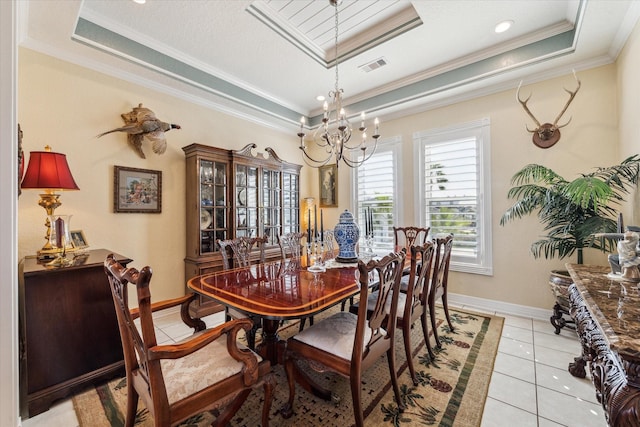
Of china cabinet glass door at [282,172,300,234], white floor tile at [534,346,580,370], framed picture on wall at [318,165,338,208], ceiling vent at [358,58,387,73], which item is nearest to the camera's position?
white floor tile at [534,346,580,370]

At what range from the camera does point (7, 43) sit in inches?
49.4

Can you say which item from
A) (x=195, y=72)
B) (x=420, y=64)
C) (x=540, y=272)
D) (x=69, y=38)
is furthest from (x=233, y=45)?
(x=540, y=272)

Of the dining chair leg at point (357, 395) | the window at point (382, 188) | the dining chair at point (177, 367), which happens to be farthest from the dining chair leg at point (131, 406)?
the window at point (382, 188)

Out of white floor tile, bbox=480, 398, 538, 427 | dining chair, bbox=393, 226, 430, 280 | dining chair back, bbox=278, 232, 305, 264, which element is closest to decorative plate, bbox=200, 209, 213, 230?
dining chair back, bbox=278, 232, 305, 264

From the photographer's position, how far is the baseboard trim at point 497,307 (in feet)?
9.82

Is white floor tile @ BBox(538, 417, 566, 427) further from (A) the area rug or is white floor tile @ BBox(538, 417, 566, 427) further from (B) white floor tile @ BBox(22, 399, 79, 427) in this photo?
(B) white floor tile @ BBox(22, 399, 79, 427)

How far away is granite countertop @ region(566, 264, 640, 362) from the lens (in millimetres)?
862

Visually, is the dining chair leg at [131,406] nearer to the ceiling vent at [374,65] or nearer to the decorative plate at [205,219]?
the decorative plate at [205,219]

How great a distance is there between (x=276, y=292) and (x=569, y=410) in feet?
6.54

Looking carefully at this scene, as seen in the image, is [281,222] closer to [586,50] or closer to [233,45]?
[233,45]

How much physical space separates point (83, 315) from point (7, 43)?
1.68 metres

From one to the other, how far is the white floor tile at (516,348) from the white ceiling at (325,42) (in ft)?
9.47

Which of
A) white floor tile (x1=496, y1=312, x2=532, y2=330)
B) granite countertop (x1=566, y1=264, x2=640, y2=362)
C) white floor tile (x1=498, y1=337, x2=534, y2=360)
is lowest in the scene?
white floor tile (x1=498, y1=337, x2=534, y2=360)

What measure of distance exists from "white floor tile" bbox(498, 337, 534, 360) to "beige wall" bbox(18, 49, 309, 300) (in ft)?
11.8
